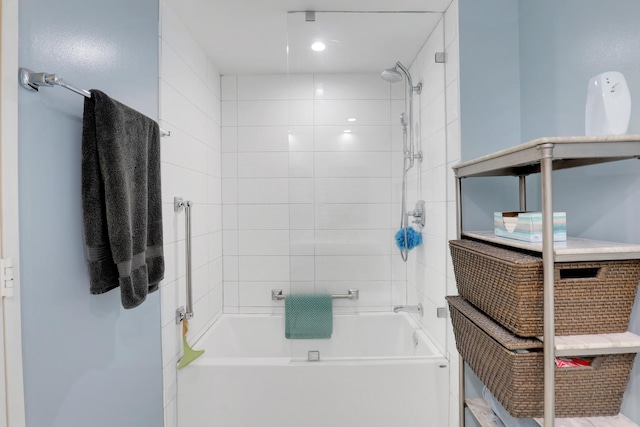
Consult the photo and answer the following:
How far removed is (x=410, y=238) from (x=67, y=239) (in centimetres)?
170

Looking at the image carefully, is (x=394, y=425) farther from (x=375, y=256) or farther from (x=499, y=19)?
(x=499, y=19)

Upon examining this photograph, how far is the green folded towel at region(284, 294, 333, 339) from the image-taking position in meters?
2.09

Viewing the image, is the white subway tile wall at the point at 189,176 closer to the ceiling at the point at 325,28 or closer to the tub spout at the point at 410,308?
the ceiling at the point at 325,28

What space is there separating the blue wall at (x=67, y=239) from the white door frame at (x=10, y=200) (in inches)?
1.1

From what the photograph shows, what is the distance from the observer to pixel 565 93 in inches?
54.0

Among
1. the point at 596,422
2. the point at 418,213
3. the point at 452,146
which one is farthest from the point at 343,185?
the point at 596,422

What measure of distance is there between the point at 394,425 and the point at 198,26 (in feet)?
8.08

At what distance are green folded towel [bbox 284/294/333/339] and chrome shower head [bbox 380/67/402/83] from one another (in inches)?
52.7

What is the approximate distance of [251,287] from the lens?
2.69 m

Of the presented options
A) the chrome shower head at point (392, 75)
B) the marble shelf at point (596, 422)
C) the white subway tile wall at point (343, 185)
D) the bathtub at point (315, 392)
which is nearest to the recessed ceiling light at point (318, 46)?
the white subway tile wall at point (343, 185)

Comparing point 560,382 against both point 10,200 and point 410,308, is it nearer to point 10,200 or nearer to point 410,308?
point 410,308

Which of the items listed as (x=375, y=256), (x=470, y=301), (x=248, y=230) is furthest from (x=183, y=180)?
(x=470, y=301)

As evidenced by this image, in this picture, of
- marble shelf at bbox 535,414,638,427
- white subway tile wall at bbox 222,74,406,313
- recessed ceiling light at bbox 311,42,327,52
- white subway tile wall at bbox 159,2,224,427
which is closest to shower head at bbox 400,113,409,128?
white subway tile wall at bbox 222,74,406,313

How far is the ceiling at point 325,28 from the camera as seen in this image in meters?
1.81
